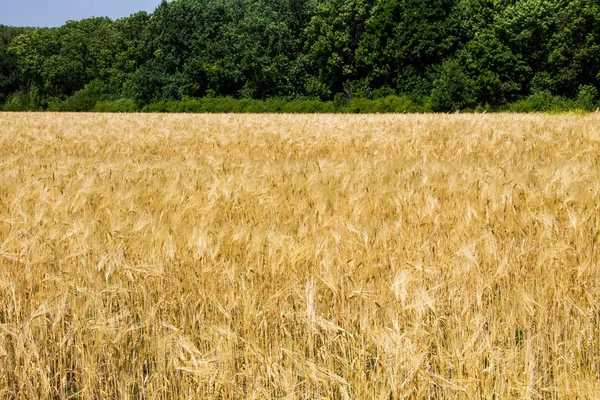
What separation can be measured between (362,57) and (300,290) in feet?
159

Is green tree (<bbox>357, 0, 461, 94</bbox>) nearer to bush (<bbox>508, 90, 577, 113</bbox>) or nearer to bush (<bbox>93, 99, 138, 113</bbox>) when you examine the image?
bush (<bbox>508, 90, 577, 113</bbox>)

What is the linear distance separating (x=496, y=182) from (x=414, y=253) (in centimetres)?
215

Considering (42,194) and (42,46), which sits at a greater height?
(42,46)

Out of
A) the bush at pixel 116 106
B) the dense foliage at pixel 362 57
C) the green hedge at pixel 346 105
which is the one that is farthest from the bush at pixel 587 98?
the bush at pixel 116 106

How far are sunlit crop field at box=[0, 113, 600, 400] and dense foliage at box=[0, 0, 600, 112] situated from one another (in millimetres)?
32901

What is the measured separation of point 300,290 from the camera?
2.52m

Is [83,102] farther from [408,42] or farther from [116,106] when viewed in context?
[408,42]

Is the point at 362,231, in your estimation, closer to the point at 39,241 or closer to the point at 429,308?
the point at 429,308

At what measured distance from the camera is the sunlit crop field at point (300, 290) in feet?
6.61

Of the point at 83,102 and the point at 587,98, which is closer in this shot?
the point at 587,98

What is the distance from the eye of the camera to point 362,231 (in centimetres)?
330

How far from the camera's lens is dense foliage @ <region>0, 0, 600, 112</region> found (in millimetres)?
41656

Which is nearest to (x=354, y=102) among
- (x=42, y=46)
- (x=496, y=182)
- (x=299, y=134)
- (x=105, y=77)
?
(x=299, y=134)

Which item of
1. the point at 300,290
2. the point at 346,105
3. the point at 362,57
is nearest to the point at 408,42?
the point at 362,57
